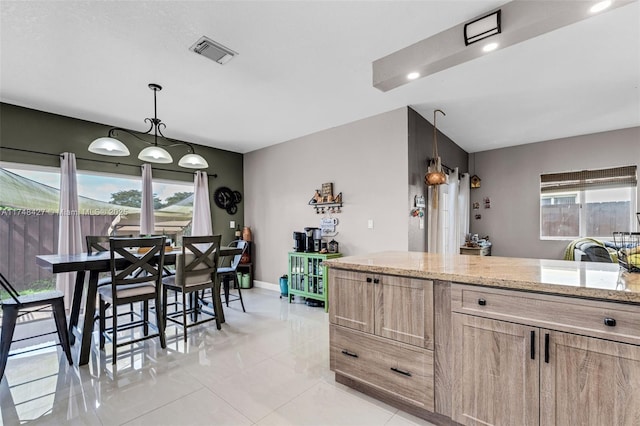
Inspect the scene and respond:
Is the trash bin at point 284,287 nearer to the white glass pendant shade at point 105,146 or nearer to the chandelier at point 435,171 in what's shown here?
the chandelier at point 435,171

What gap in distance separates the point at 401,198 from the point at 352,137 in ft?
3.85

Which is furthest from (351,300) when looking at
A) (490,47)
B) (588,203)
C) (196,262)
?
(588,203)

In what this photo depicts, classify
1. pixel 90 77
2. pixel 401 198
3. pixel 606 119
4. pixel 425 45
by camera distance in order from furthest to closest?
1. pixel 606 119
2. pixel 401 198
3. pixel 90 77
4. pixel 425 45

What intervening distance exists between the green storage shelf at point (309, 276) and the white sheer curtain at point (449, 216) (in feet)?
4.46

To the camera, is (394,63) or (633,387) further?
(394,63)

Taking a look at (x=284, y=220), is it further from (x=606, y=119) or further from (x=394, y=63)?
(x=606, y=119)

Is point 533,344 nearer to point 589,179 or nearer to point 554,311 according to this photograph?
point 554,311

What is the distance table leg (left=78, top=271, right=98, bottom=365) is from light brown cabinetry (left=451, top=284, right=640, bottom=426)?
2.86 m

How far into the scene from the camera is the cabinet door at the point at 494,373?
1.41m

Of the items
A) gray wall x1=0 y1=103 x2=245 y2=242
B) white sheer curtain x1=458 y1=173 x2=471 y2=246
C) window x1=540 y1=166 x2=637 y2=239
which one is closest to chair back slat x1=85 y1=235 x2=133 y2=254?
gray wall x1=0 y1=103 x2=245 y2=242

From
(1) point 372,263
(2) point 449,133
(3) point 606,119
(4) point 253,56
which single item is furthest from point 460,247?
(4) point 253,56

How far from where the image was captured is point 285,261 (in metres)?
5.14

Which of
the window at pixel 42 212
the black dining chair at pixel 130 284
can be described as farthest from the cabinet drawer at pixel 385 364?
the window at pixel 42 212

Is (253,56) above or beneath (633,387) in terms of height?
above
